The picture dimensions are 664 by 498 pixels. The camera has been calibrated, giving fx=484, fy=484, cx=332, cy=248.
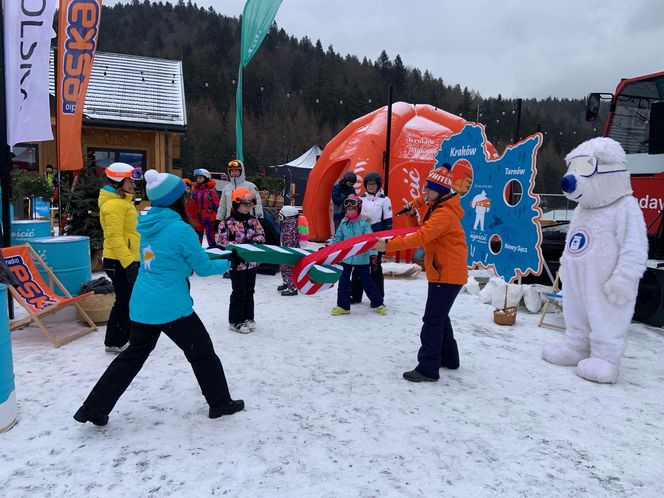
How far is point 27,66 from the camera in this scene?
18.4 feet

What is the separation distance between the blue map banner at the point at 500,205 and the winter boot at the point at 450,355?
2400 millimetres

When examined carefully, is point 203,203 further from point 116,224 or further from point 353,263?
point 116,224

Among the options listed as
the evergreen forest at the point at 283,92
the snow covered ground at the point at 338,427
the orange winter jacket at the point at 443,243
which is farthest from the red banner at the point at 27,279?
the evergreen forest at the point at 283,92

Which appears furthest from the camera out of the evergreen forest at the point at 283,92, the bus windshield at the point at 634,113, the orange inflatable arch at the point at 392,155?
the evergreen forest at the point at 283,92

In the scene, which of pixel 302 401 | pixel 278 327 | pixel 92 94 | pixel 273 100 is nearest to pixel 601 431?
pixel 302 401

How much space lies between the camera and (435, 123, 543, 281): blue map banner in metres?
6.48

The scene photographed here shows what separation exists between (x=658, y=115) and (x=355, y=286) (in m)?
4.27

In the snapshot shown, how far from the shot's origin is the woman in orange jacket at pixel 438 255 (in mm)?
4090

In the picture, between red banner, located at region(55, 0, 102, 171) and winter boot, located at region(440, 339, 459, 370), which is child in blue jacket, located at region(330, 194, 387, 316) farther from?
red banner, located at region(55, 0, 102, 171)

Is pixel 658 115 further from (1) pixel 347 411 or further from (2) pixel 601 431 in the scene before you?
(1) pixel 347 411

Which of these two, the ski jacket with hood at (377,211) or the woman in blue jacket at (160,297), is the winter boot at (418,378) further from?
the ski jacket with hood at (377,211)

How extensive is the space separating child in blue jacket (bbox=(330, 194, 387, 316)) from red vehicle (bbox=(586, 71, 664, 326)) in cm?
337

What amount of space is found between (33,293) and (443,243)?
421 cm

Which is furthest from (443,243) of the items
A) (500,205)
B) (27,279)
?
(27,279)
